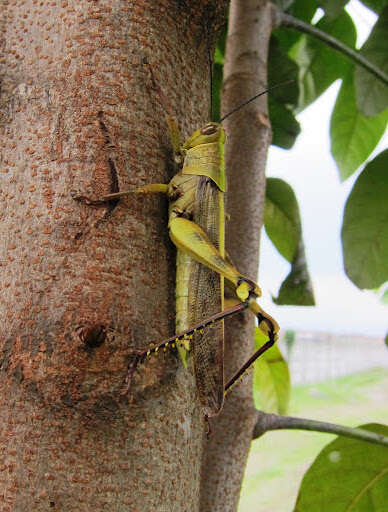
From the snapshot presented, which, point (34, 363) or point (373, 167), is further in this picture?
point (373, 167)

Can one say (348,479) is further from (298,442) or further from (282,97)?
(298,442)

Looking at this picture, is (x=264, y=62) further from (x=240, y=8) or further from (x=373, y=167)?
(x=373, y=167)

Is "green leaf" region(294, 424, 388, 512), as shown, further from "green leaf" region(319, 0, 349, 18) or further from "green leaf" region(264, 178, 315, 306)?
"green leaf" region(319, 0, 349, 18)

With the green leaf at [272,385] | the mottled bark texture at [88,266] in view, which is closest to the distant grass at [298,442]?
the green leaf at [272,385]

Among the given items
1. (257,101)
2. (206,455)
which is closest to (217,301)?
(206,455)

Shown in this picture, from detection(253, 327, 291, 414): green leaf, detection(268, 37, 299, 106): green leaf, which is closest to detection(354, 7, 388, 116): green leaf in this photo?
detection(268, 37, 299, 106): green leaf

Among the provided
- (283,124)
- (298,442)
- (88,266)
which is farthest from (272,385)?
(298,442)
